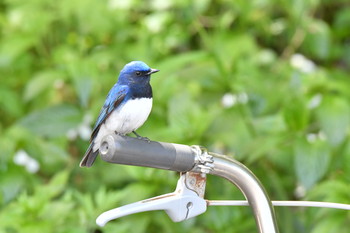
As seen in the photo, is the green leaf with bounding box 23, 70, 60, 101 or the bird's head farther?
the green leaf with bounding box 23, 70, 60, 101

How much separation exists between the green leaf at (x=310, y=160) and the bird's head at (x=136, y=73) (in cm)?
150

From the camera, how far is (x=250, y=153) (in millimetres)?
2709

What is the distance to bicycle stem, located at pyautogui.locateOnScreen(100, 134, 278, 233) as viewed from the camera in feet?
3.61

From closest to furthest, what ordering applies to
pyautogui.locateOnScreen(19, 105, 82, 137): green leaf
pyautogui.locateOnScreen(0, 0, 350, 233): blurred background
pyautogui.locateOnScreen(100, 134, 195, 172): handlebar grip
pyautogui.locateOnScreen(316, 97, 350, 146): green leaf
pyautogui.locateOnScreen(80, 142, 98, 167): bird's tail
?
pyautogui.locateOnScreen(100, 134, 195, 172): handlebar grip < pyautogui.locateOnScreen(80, 142, 98, 167): bird's tail < pyautogui.locateOnScreen(0, 0, 350, 233): blurred background < pyautogui.locateOnScreen(316, 97, 350, 146): green leaf < pyautogui.locateOnScreen(19, 105, 82, 137): green leaf

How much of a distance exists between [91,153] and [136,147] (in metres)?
0.24

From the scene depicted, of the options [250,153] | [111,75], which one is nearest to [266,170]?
A: [250,153]

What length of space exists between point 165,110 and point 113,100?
1.79 metres

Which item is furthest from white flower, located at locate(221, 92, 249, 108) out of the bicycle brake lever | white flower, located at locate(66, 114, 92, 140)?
the bicycle brake lever

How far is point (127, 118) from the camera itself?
121 cm

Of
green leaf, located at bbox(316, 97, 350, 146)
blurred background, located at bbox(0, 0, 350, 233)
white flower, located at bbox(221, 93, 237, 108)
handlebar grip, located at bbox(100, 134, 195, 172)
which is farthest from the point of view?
white flower, located at bbox(221, 93, 237, 108)

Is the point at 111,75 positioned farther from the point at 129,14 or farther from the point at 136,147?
the point at 136,147

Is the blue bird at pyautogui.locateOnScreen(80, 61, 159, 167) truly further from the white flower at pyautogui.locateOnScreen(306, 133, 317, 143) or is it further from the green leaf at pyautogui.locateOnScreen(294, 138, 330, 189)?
the white flower at pyautogui.locateOnScreen(306, 133, 317, 143)

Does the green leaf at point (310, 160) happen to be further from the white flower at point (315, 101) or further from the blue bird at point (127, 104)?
the blue bird at point (127, 104)

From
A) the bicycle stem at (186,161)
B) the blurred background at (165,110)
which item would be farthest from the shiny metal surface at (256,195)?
the blurred background at (165,110)
